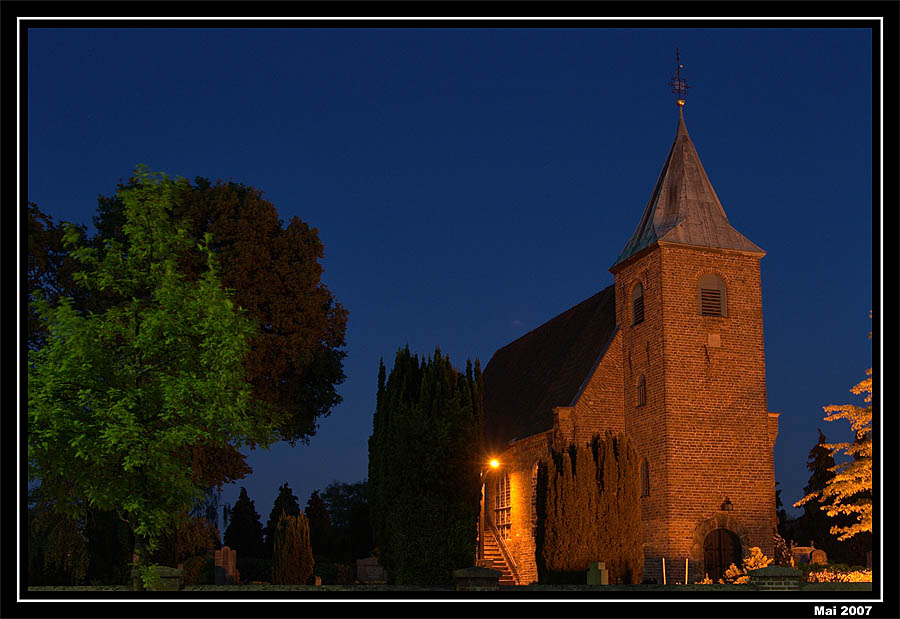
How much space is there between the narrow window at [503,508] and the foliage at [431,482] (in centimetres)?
802

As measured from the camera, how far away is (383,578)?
3253 cm

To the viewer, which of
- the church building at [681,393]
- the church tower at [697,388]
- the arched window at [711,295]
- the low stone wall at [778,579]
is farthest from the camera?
the arched window at [711,295]

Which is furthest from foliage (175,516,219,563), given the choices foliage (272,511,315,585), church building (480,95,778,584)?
church building (480,95,778,584)

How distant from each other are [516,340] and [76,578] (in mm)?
27236

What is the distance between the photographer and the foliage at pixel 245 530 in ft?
175

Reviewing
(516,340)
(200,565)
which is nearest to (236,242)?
(200,565)

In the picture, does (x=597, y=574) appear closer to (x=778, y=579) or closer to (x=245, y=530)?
(x=778, y=579)

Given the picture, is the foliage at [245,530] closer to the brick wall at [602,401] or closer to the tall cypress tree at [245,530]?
the tall cypress tree at [245,530]

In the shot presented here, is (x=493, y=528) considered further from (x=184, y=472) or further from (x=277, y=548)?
(x=184, y=472)

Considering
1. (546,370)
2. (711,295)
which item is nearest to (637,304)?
(711,295)

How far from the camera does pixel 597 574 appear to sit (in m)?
26.1

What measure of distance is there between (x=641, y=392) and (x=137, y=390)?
18.2 metres

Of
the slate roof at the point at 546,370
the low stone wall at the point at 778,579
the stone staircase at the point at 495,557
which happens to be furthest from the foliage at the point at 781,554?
the low stone wall at the point at 778,579

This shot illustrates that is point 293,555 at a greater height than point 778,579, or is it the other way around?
point 778,579
